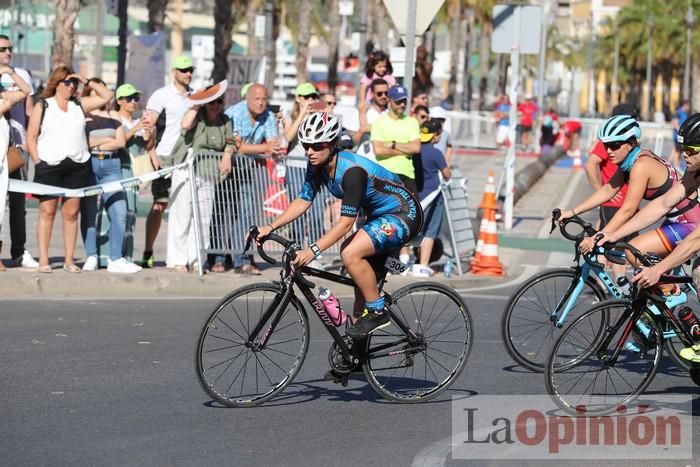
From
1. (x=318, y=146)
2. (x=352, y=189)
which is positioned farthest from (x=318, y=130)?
(x=352, y=189)

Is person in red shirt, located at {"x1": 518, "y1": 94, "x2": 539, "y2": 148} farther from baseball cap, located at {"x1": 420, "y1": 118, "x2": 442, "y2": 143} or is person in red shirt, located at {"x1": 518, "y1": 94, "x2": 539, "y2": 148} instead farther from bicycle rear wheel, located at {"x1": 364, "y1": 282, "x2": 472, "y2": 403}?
bicycle rear wheel, located at {"x1": 364, "y1": 282, "x2": 472, "y2": 403}

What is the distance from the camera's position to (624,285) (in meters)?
9.68

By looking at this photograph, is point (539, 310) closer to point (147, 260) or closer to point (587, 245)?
point (587, 245)

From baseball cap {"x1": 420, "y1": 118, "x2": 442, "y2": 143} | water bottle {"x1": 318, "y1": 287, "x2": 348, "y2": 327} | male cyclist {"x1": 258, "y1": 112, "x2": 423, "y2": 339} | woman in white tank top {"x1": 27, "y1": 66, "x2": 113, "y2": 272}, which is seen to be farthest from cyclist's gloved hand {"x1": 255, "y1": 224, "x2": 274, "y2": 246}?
baseball cap {"x1": 420, "y1": 118, "x2": 442, "y2": 143}

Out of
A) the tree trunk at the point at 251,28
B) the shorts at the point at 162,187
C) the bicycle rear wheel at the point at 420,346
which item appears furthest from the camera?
the tree trunk at the point at 251,28

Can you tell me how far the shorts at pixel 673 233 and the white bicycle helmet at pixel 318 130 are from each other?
234 centimetres

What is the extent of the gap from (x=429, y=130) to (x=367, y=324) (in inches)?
272

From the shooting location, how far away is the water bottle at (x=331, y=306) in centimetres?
858

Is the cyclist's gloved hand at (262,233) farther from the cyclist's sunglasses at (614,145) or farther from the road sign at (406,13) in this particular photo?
the road sign at (406,13)

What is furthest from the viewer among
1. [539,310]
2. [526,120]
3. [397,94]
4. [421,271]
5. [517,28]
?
[526,120]

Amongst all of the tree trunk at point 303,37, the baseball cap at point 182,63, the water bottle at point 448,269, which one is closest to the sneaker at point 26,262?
the baseball cap at point 182,63

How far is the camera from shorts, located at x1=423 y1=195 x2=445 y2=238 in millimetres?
15453

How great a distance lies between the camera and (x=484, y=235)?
16078mm
